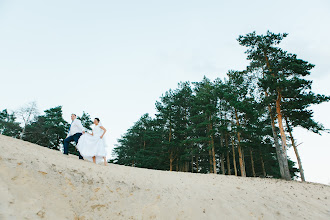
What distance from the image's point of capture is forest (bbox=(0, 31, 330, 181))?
15.0 m

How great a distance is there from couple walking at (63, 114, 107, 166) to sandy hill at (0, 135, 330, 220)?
150 centimetres

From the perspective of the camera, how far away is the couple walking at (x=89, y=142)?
26.3ft

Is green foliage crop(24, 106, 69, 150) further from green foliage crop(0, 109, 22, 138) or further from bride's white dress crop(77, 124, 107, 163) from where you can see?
bride's white dress crop(77, 124, 107, 163)

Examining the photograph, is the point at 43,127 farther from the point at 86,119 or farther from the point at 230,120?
the point at 230,120

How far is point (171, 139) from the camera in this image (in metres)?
24.6

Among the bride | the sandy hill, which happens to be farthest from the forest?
the bride

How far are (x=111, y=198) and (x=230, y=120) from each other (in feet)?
62.6

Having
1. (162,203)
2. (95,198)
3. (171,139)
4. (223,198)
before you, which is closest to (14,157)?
(95,198)

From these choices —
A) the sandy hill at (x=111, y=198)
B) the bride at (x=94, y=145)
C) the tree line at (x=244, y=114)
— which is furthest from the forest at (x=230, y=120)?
the bride at (x=94, y=145)

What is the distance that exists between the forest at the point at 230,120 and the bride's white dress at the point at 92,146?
13.1 m

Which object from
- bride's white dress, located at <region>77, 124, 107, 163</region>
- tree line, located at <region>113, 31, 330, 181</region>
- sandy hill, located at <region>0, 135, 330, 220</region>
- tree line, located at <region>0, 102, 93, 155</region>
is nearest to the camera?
sandy hill, located at <region>0, 135, 330, 220</region>

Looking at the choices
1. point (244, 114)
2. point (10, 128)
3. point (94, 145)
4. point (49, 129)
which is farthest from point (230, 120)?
point (10, 128)

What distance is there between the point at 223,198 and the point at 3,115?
152 ft

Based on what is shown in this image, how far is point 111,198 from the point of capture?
17.5 feet
